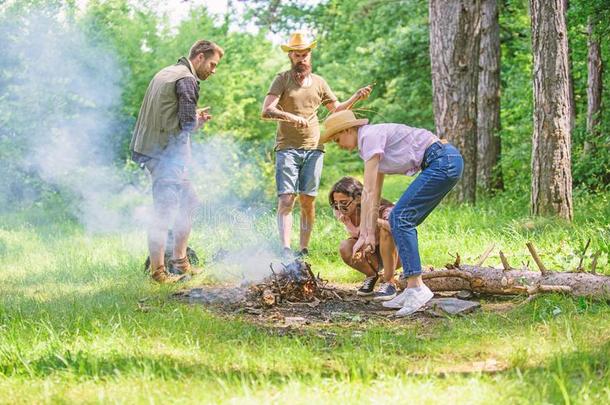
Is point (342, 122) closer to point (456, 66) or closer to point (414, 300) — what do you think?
point (414, 300)

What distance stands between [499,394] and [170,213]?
13.3 feet

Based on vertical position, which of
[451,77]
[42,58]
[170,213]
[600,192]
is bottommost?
[600,192]

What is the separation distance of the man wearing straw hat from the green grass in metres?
1.87

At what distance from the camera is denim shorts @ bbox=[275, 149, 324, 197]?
8.02 metres

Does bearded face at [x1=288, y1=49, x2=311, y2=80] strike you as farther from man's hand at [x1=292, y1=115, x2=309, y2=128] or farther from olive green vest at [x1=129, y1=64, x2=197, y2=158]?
olive green vest at [x1=129, y1=64, x2=197, y2=158]

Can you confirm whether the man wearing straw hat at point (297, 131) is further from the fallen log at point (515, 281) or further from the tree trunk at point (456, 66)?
the tree trunk at point (456, 66)

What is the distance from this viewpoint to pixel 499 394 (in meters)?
3.53

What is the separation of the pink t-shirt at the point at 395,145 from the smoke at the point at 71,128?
16.8ft

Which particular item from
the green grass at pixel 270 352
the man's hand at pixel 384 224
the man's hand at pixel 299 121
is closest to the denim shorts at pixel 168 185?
the green grass at pixel 270 352

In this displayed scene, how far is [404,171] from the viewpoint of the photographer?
5719 mm

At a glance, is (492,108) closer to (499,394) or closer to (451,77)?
(451,77)

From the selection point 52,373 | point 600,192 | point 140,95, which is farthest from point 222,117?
point 52,373

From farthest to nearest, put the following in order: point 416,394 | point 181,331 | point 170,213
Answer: point 170,213 < point 181,331 < point 416,394

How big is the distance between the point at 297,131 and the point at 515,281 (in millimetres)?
3083
